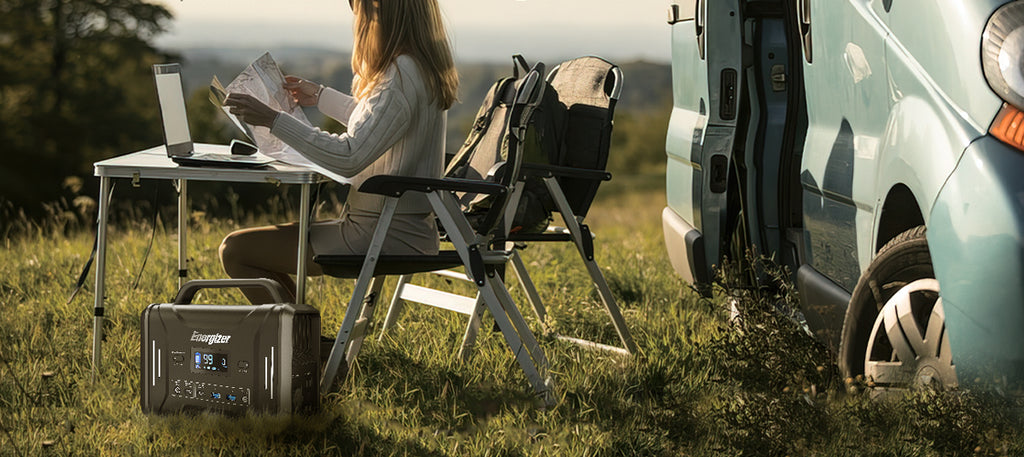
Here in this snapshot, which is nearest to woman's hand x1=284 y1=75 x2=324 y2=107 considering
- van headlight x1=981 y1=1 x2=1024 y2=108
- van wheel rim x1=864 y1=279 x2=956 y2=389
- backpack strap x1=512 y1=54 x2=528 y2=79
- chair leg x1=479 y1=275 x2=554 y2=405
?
backpack strap x1=512 y1=54 x2=528 y2=79

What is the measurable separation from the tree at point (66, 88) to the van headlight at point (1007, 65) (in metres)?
31.6

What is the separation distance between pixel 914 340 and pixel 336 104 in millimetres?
2460

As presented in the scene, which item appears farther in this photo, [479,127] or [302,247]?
[479,127]

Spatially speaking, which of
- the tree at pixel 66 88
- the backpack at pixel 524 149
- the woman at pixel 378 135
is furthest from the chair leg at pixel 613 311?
the tree at pixel 66 88

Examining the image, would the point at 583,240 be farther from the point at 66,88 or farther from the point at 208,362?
the point at 66,88

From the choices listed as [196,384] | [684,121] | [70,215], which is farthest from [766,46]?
[70,215]

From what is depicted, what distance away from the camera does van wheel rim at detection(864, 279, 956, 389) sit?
260cm

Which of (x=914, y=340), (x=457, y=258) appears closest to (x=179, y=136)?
(x=457, y=258)

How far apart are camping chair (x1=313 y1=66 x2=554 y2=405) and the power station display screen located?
0.37 metres

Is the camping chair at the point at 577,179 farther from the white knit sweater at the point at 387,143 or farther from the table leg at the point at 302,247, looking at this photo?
the table leg at the point at 302,247

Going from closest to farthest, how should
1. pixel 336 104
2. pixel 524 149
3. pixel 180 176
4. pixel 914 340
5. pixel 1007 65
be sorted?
pixel 1007 65
pixel 914 340
pixel 180 176
pixel 336 104
pixel 524 149

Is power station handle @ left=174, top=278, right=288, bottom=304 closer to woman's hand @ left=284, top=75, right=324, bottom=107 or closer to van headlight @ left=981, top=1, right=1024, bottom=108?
woman's hand @ left=284, top=75, right=324, bottom=107

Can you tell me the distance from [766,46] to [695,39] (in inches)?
12.9

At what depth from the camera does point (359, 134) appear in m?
3.52
